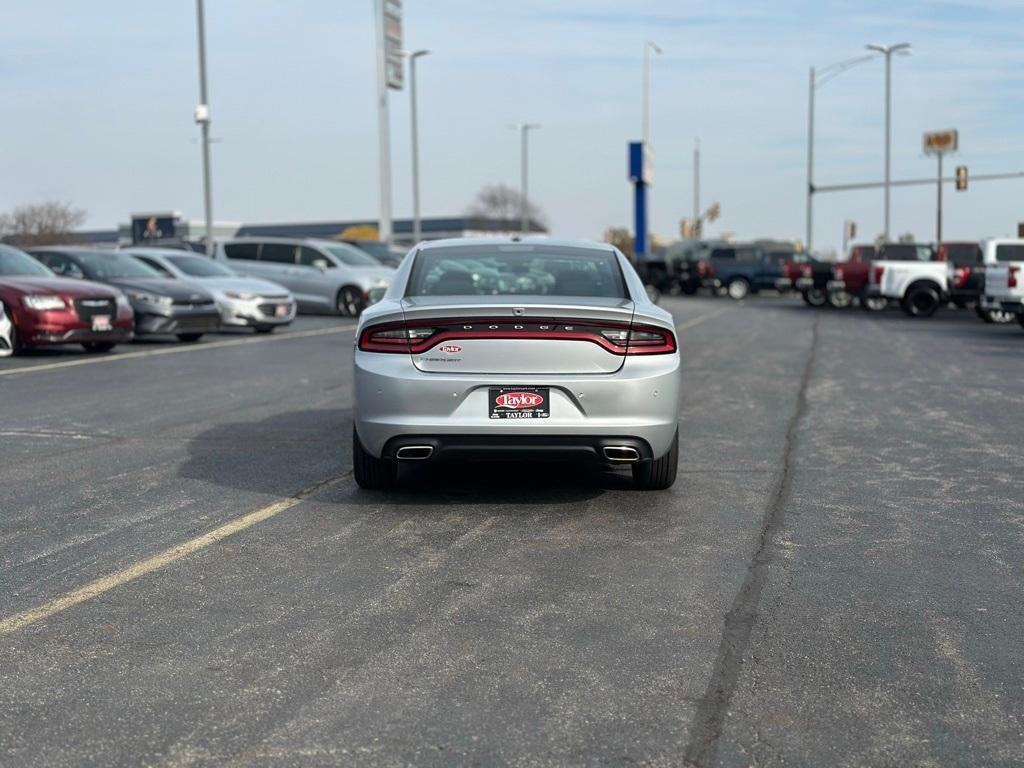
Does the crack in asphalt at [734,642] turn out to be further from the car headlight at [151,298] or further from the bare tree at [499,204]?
the bare tree at [499,204]

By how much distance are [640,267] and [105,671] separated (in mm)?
49894

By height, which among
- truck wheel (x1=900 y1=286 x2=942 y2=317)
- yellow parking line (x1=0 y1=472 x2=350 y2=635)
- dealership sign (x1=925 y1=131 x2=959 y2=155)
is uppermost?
dealership sign (x1=925 y1=131 x2=959 y2=155)

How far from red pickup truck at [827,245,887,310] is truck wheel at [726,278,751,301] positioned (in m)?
9.49

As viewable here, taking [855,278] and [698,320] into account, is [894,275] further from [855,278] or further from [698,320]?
[698,320]

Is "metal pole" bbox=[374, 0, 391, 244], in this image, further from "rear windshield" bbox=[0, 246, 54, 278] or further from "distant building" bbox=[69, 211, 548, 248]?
"distant building" bbox=[69, 211, 548, 248]

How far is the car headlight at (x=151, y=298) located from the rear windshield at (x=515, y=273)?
1210 cm

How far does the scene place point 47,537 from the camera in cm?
654

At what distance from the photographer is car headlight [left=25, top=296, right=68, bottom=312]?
16.8m

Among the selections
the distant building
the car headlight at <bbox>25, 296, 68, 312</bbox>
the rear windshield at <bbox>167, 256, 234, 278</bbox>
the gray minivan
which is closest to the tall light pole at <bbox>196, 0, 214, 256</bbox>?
the gray minivan

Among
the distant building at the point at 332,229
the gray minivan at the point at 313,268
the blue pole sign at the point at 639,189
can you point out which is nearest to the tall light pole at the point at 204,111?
the gray minivan at the point at 313,268

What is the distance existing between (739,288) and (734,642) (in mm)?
45051

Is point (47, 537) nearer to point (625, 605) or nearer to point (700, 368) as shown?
point (625, 605)

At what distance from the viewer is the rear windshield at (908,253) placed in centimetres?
3397

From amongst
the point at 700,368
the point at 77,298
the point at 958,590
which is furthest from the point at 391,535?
the point at 77,298
